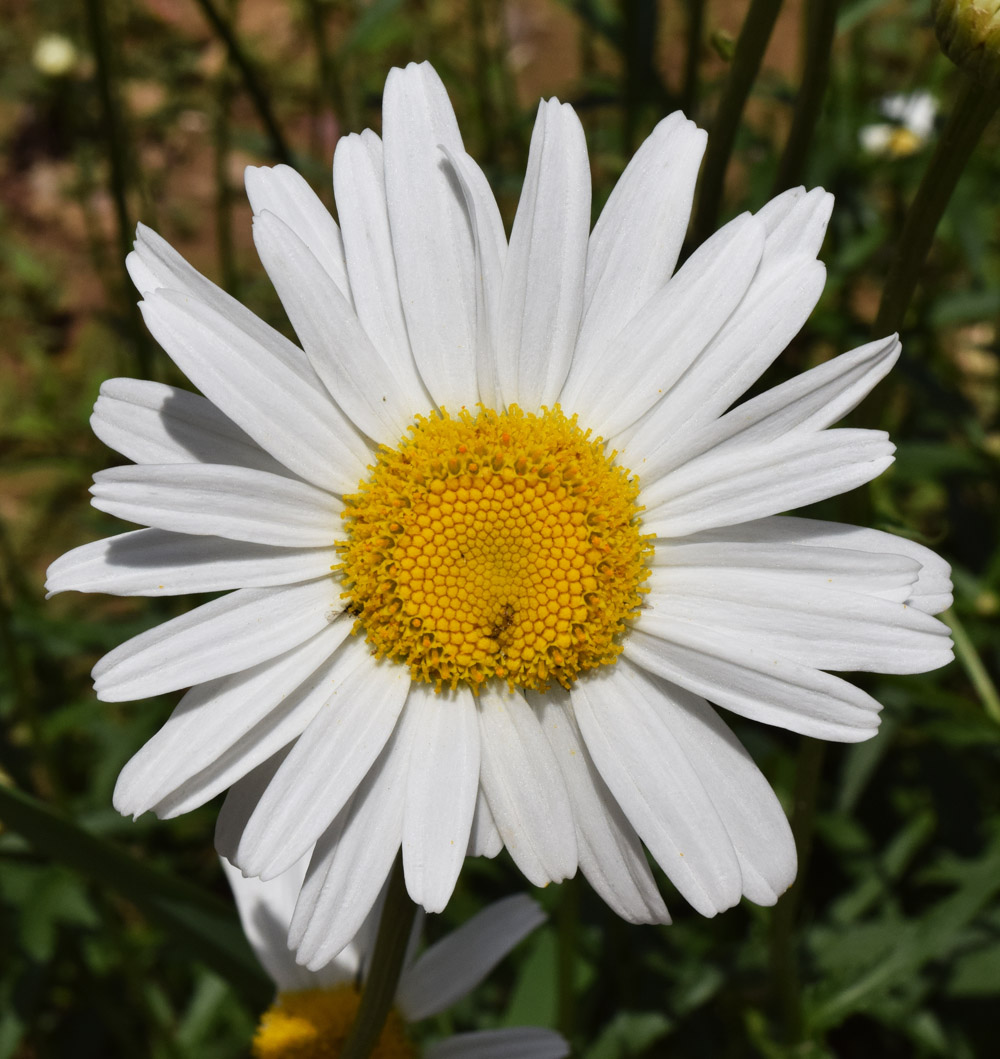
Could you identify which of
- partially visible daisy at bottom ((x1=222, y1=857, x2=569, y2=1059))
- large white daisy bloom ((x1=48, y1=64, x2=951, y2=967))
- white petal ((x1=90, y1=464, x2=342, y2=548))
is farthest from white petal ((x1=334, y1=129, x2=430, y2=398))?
partially visible daisy at bottom ((x1=222, y1=857, x2=569, y2=1059))

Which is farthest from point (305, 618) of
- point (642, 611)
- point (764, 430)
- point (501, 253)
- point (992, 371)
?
point (992, 371)

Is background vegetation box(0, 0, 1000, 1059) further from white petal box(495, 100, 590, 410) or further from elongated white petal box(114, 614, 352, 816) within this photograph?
white petal box(495, 100, 590, 410)

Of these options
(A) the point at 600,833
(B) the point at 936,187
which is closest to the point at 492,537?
(A) the point at 600,833

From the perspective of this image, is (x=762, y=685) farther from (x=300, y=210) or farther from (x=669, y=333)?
(x=300, y=210)

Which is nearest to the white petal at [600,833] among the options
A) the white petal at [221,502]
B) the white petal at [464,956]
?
the white petal at [464,956]

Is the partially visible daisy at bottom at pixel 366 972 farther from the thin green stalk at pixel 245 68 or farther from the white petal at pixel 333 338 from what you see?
the thin green stalk at pixel 245 68

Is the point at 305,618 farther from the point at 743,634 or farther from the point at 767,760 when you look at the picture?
the point at 767,760
